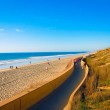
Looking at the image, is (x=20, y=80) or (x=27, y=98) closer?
(x=27, y=98)

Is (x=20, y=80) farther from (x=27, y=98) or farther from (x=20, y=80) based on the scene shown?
(x=27, y=98)

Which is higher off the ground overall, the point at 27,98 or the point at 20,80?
the point at 27,98

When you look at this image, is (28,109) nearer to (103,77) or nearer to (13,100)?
(13,100)

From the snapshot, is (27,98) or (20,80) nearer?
(27,98)

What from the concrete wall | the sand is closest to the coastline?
the sand

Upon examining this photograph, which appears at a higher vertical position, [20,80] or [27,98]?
[27,98]

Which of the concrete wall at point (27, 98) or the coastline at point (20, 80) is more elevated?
the concrete wall at point (27, 98)

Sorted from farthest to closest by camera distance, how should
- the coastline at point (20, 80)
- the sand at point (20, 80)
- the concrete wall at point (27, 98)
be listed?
the sand at point (20, 80)
the coastline at point (20, 80)
the concrete wall at point (27, 98)

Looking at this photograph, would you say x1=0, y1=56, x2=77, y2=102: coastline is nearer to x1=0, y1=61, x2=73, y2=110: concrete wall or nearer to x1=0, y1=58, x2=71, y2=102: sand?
x1=0, y1=58, x2=71, y2=102: sand

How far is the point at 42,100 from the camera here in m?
9.76

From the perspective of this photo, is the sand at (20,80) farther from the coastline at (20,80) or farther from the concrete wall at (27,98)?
the concrete wall at (27,98)

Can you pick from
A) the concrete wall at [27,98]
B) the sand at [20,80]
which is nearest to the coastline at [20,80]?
the sand at [20,80]

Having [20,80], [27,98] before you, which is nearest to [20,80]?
[20,80]

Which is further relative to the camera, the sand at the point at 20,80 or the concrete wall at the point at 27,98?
the sand at the point at 20,80
